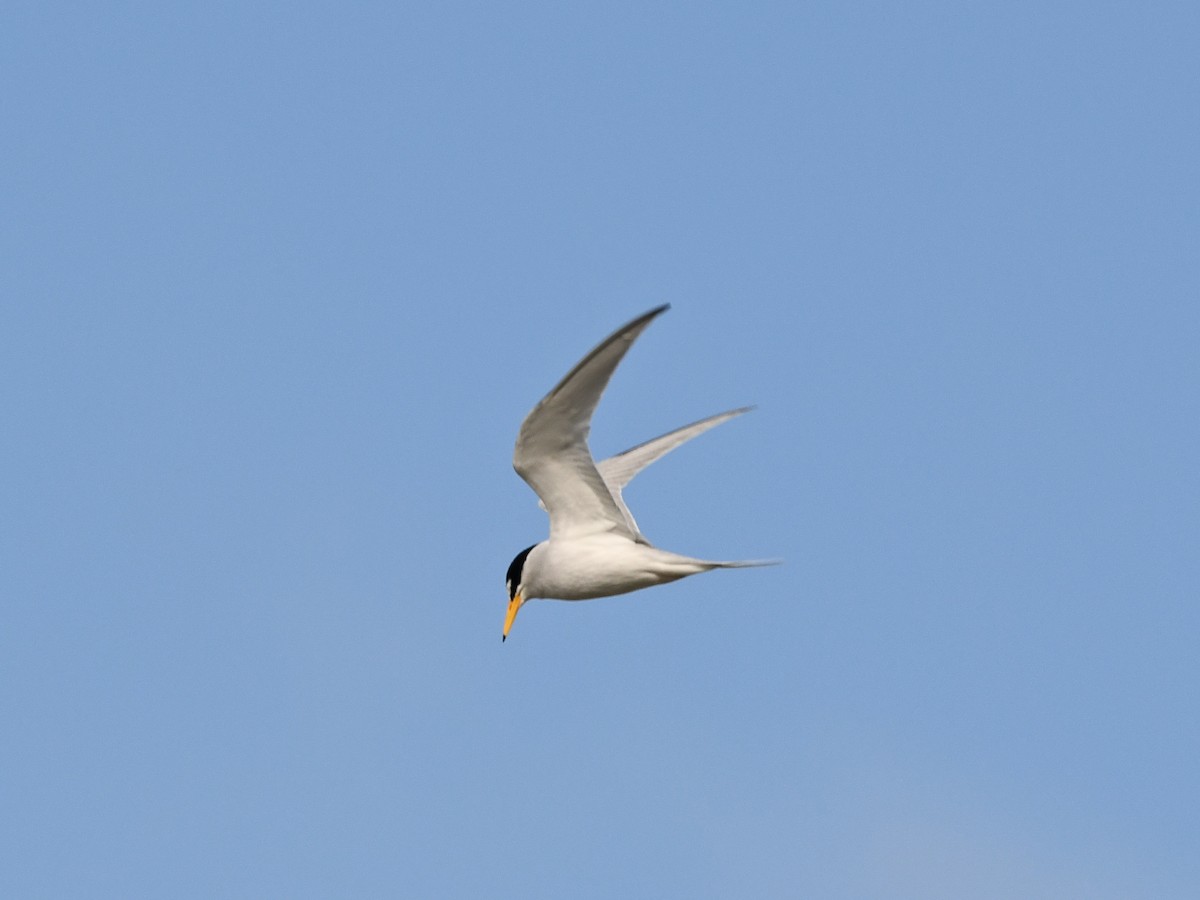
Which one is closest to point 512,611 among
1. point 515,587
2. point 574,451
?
point 515,587

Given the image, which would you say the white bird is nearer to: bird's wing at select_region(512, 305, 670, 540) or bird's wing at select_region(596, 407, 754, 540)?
bird's wing at select_region(512, 305, 670, 540)

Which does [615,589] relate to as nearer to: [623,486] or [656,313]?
[623,486]

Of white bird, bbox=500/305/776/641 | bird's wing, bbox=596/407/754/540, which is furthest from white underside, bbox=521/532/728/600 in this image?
bird's wing, bbox=596/407/754/540

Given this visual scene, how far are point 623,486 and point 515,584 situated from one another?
6.45 feet

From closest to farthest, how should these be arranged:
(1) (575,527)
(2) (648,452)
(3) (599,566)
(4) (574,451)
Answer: (4) (574,451), (3) (599,566), (1) (575,527), (2) (648,452)

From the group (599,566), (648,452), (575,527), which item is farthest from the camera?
(648,452)

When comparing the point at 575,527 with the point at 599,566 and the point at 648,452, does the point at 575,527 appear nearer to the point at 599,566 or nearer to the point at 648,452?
the point at 599,566

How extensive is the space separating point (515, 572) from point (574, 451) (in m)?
1.97

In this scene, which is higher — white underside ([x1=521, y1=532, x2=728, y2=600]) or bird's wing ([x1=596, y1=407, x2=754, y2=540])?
bird's wing ([x1=596, y1=407, x2=754, y2=540])

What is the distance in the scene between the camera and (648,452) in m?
17.7

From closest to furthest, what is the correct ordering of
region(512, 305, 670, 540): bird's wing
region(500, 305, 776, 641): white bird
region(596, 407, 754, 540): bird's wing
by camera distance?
region(512, 305, 670, 540): bird's wing → region(500, 305, 776, 641): white bird → region(596, 407, 754, 540): bird's wing

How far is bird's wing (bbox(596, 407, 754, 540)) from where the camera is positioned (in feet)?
57.1

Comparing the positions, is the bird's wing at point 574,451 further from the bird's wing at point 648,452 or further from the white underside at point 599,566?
the bird's wing at point 648,452

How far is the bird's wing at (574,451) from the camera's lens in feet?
41.3
